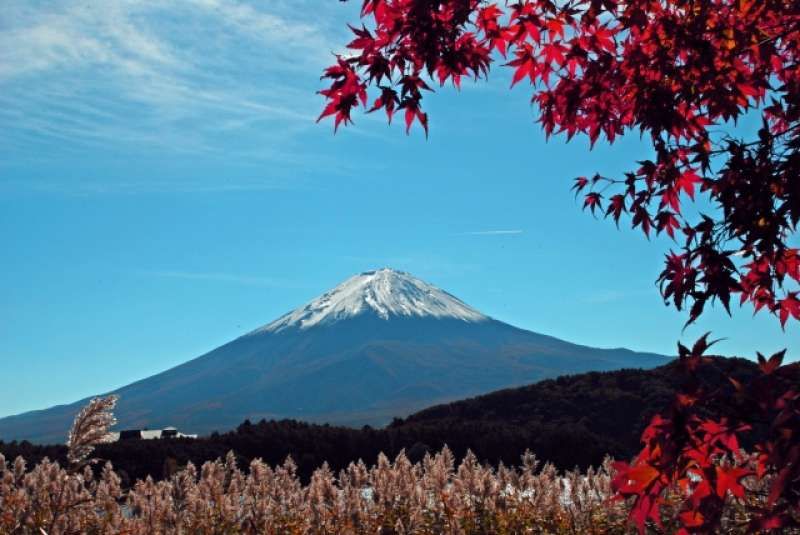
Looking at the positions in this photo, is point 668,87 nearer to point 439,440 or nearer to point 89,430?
point 89,430

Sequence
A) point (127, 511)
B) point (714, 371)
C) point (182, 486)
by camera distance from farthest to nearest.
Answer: point (714, 371)
point (127, 511)
point (182, 486)

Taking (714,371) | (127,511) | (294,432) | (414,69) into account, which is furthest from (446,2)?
(714,371)

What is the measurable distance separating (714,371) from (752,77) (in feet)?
82.3

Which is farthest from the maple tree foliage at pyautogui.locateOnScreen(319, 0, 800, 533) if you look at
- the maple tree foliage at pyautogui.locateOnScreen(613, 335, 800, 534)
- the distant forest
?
the distant forest

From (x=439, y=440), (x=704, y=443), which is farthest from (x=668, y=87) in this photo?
(x=439, y=440)

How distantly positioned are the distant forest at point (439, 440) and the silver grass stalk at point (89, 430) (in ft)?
29.6

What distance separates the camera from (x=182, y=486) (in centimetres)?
847

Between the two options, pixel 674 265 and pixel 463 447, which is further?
pixel 463 447

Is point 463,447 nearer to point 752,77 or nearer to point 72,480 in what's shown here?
point 72,480

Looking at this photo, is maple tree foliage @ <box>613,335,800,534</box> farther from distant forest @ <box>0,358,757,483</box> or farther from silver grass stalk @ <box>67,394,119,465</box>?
distant forest @ <box>0,358,757,483</box>

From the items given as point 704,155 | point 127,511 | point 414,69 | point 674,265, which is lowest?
point 127,511

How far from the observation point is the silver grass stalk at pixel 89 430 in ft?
18.5

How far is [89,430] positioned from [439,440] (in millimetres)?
15120

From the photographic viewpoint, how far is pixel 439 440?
20359 millimetres
